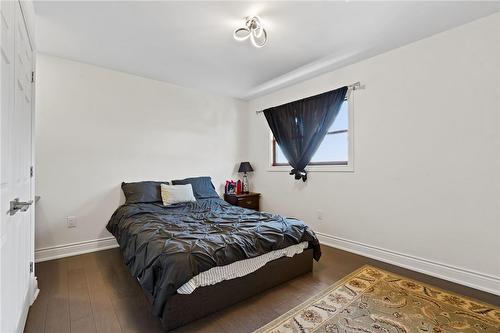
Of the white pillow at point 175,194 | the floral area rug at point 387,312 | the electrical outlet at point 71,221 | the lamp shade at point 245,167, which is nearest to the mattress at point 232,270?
the floral area rug at point 387,312

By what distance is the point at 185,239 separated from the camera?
6.31 feet

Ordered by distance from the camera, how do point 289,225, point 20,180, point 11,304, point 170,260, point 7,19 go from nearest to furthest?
point 7,19 → point 11,304 → point 20,180 → point 170,260 → point 289,225

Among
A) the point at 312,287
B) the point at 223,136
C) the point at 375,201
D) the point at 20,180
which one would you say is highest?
the point at 223,136

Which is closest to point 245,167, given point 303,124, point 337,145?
point 303,124

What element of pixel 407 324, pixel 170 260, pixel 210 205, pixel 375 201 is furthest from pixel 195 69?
pixel 407 324

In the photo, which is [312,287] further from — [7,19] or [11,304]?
[7,19]

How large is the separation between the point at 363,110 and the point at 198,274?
2636 mm

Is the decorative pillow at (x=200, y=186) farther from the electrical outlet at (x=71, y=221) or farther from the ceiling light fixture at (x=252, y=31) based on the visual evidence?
the ceiling light fixture at (x=252, y=31)

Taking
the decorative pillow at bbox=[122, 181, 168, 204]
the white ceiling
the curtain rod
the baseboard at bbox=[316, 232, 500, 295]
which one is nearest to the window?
the curtain rod

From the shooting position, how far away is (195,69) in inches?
128

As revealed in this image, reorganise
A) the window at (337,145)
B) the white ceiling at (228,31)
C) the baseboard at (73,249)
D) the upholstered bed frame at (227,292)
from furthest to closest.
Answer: the window at (337,145) → the baseboard at (73,249) → the white ceiling at (228,31) → the upholstered bed frame at (227,292)

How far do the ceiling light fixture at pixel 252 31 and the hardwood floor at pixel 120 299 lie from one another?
231 cm

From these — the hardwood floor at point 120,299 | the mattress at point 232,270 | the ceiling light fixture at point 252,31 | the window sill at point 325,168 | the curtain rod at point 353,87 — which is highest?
the ceiling light fixture at point 252,31

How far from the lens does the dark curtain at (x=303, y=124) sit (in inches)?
129
